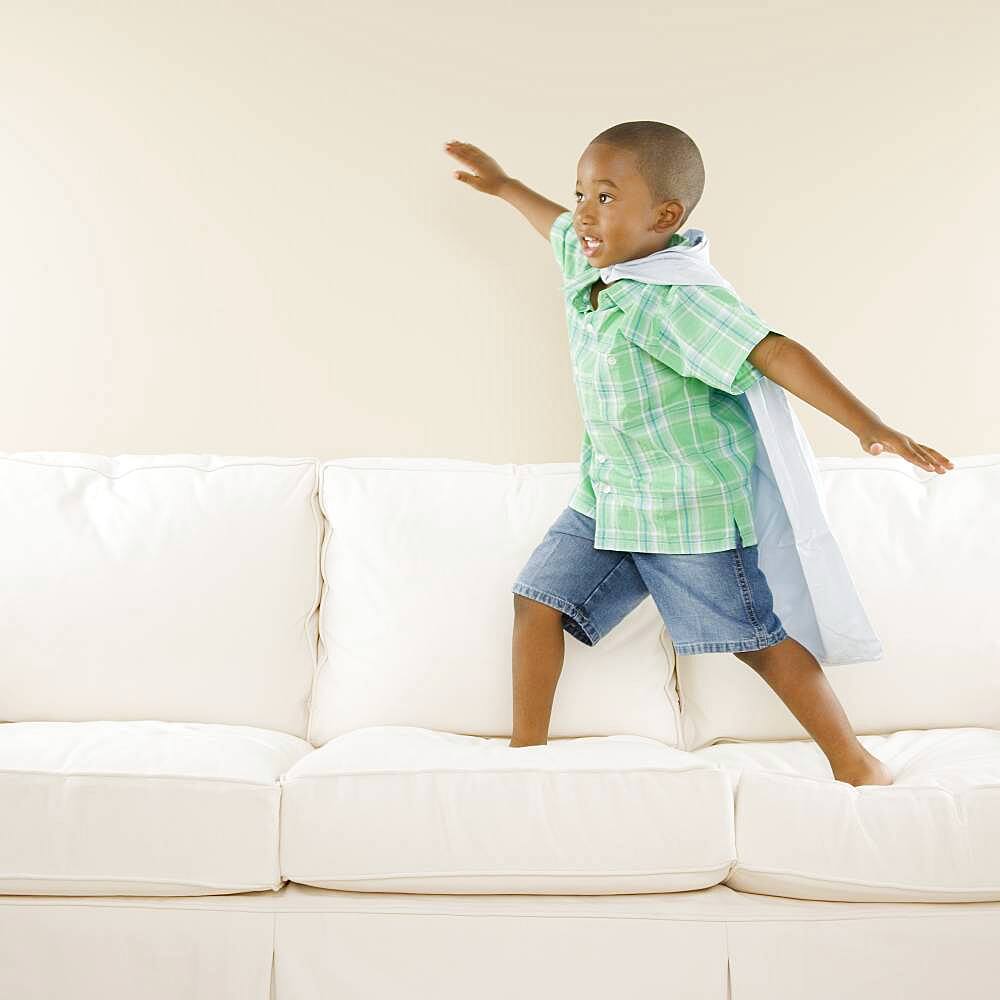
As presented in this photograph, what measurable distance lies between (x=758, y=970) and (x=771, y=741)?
22.2 inches

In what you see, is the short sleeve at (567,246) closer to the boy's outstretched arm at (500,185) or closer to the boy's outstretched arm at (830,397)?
the boy's outstretched arm at (500,185)

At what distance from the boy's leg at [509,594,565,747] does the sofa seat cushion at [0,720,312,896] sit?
0.47m

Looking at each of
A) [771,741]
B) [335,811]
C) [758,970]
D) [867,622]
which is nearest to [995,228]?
[867,622]

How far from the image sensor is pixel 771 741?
6.21ft

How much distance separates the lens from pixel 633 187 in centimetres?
179

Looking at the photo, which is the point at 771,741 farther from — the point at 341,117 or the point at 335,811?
the point at 341,117

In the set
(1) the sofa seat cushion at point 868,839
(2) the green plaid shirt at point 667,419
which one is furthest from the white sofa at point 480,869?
(2) the green plaid shirt at point 667,419

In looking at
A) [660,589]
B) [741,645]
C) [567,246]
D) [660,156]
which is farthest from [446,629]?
[660,156]

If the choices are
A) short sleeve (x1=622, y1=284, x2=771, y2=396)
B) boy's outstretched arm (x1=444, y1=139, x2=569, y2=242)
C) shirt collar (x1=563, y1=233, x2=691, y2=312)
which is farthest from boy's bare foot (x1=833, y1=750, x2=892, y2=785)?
boy's outstretched arm (x1=444, y1=139, x2=569, y2=242)

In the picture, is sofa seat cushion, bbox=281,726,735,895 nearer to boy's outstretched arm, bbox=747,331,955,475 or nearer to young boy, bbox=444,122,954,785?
young boy, bbox=444,122,954,785

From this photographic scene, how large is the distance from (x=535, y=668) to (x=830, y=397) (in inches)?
23.9

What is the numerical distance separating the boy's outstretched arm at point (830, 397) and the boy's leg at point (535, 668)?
1.66ft

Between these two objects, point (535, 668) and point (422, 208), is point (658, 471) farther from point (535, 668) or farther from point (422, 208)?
point (422, 208)

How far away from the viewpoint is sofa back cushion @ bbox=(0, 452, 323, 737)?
73.2 inches
